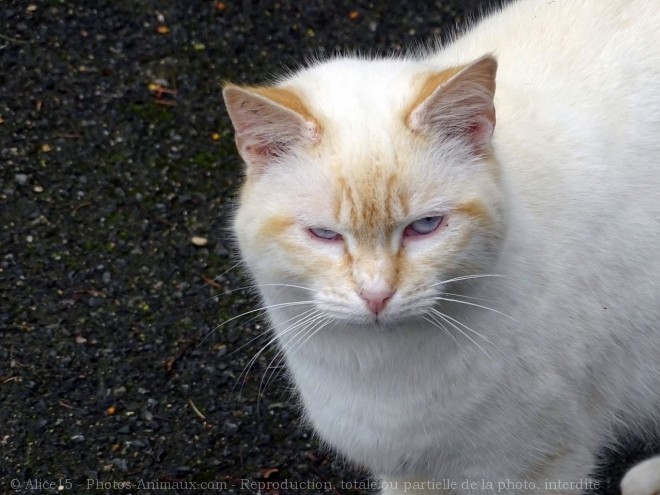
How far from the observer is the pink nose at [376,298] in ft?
5.73

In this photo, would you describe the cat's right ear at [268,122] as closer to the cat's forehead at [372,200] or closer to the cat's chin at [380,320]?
the cat's forehead at [372,200]

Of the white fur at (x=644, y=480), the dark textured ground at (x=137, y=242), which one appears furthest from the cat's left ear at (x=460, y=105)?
the dark textured ground at (x=137, y=242)

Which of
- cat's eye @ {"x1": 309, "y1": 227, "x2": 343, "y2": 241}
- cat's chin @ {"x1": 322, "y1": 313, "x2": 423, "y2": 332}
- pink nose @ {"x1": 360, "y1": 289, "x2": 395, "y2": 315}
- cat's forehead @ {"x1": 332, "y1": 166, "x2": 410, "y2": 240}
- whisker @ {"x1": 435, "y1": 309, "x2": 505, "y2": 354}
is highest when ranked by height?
cat's forehead @ {"x1": 332, "y1": 166, "x2": 410, "y2": 240}

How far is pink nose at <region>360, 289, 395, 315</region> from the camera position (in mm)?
1746

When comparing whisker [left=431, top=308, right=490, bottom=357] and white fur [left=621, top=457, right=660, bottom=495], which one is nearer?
whisker [left=431, top=308, right=490, bottom=357]

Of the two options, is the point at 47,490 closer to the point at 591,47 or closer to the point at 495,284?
the point at 495,284

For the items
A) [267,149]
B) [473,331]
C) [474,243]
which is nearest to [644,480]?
[473,331]

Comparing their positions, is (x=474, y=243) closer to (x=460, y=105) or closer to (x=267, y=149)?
(x=460, y=105)

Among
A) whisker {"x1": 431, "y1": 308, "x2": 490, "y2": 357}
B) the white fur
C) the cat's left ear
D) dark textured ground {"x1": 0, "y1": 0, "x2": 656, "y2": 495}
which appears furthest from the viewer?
dark textured ground {"x1": 0, "y1": 0, "x2": 656, "y2": 495}

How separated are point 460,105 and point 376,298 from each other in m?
0.42

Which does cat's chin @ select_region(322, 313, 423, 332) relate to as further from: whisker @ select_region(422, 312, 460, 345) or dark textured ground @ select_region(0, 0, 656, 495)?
dark textured ground @ select_region(0, 0, 656, 495)

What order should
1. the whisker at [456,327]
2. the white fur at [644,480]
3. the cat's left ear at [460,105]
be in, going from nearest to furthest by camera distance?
the cat's left ear at [460,105] < the whisker at [456,327] < the white fur at [644,480]

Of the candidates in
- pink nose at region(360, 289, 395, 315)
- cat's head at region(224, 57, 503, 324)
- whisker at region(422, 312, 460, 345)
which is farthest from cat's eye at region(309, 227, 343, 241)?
whisker at region(422, 312, 460, 345)

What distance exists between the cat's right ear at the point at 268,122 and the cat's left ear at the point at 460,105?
0.71ft
